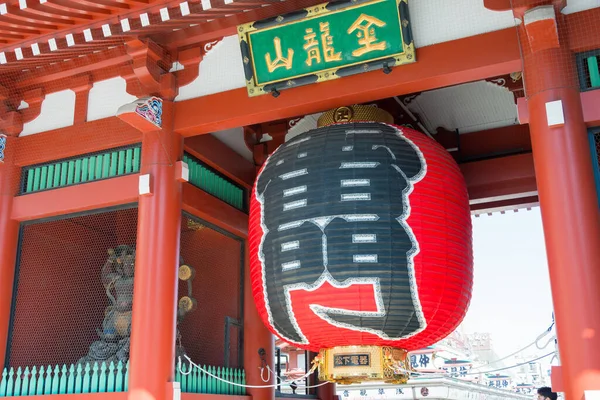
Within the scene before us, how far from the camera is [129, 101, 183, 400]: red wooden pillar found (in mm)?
4836

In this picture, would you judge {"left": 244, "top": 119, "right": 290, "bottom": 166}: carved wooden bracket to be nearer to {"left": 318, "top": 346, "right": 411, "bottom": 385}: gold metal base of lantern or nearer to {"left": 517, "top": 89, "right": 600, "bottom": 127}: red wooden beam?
{"left": 318, "top": 346, "right": 411, "bottom": 385}: gold metal base of lantern

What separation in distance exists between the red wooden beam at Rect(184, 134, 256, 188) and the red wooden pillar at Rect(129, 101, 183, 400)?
0.59 meters

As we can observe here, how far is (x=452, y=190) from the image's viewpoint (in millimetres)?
4578

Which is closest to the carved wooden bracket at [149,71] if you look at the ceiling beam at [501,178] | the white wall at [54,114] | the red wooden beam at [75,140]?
the red wooden beam at [75,140]

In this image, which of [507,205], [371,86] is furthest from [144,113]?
[507,205]

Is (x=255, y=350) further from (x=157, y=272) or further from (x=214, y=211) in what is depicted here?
(x=157, y=272)

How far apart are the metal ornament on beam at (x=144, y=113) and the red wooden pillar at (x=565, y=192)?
295 cm

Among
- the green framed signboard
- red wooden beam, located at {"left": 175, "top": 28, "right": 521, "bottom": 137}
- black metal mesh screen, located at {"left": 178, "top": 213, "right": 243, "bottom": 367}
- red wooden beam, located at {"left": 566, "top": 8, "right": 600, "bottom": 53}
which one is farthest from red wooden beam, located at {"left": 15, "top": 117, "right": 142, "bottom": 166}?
red wooden beam, located at {"left": 566, "top": 8, "right": 600, "bottom": 53}

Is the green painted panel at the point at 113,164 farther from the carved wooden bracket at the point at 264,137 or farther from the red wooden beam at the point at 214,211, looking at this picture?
the carved wooden bracket at the point at 264,137

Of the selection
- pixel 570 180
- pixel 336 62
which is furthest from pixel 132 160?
pixel 570 180

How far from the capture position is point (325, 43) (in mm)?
4961

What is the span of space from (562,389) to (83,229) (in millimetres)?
4825

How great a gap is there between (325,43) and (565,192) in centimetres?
211

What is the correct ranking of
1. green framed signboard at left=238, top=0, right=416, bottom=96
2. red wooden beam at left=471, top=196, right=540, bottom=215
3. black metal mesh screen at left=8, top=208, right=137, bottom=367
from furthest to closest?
red wooden beam at left=471, top=196, right=540, bottom=215
black metal mesh screen at left=8, top=208, right=137, bottom=367
green framed signboard at left=238, top=0, right=416, bottom=96
